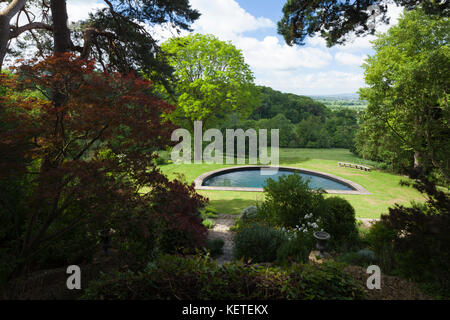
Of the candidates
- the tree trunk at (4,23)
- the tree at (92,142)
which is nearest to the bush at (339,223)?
the tree at (92,142)

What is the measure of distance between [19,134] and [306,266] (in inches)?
172

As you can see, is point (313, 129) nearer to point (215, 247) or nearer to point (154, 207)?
point (215, 247)

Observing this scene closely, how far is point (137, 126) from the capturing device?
331 centimetres

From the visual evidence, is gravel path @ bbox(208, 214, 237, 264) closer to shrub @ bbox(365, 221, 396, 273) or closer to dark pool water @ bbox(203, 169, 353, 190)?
shrub @ bbox(365, 221, 396, 273)

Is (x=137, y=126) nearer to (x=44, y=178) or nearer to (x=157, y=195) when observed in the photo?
(x=157, y=195)

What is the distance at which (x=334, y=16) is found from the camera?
6.83 meters

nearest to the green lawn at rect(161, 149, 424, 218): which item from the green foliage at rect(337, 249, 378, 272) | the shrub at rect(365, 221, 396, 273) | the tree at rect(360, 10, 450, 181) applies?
the tree at rect(360, 10, 450, 181)

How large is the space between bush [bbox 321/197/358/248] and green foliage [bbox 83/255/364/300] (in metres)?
3.26

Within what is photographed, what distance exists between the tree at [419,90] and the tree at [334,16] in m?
1.87

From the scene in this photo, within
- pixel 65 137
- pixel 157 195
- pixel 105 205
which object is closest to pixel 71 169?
pixel 105 205

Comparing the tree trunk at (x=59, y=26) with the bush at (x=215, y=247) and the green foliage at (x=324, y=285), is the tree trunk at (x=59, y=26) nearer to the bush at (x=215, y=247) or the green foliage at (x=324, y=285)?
the bush at (x=215, y=247)

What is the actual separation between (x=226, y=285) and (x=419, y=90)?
1156 centimetres

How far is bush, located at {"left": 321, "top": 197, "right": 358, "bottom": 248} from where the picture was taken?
19.9 feet

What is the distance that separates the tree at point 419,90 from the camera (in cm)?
931
